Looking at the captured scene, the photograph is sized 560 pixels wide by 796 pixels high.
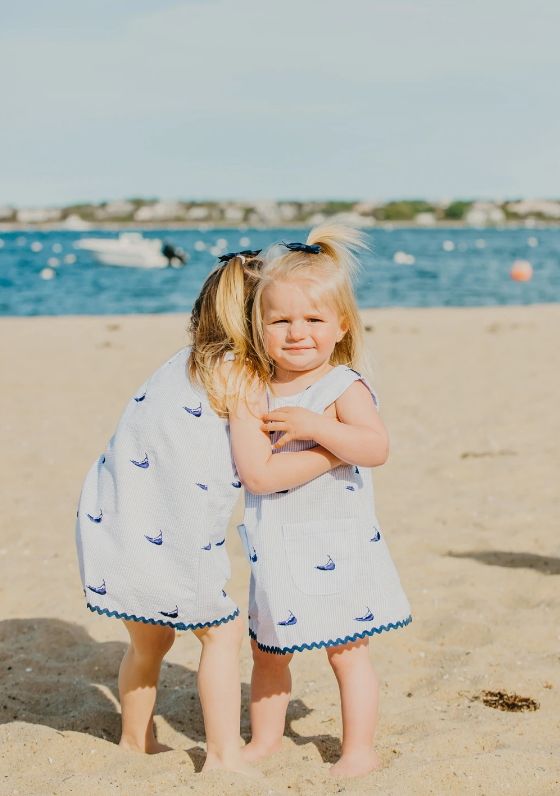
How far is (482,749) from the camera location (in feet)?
10.4

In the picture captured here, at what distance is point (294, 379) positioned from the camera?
122 inches

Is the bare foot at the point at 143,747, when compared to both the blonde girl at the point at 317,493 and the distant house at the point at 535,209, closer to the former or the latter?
the blonde girl at the point at 317,493

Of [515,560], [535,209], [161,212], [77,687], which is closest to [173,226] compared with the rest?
[161,212]

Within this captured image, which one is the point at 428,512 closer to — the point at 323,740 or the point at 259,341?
the point at 323,740

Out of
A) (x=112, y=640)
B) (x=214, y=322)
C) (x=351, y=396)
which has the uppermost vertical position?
(x=214, y=322)

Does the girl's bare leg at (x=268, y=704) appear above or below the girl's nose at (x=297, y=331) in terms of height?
below

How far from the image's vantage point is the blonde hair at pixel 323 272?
2994 millimetres

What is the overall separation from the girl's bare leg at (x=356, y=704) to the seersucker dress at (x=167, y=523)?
16.1 inches

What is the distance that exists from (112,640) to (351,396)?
205 cm

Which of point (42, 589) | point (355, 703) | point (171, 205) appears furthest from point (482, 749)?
point (171, 205)

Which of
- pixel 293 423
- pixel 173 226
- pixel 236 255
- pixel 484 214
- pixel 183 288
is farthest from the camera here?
pixel 173 226

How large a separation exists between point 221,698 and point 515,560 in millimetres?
2618

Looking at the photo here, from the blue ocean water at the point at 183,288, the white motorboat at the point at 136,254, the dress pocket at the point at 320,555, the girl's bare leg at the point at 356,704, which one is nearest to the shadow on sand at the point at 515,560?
the girl's bare leg at the point at 356,704

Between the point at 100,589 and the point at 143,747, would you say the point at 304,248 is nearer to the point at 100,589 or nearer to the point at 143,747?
the point at 100,589
